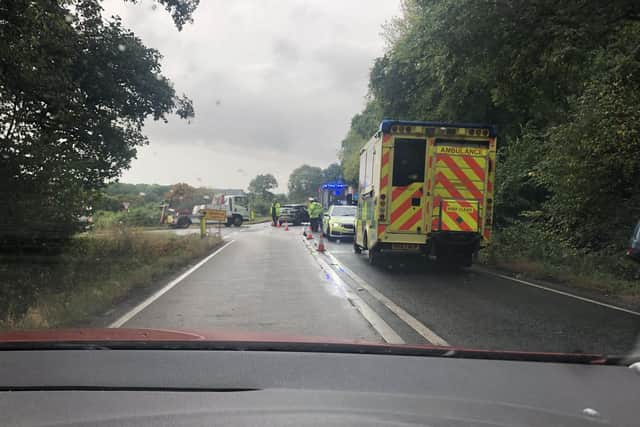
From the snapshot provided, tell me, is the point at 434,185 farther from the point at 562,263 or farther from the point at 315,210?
the point at 315,210

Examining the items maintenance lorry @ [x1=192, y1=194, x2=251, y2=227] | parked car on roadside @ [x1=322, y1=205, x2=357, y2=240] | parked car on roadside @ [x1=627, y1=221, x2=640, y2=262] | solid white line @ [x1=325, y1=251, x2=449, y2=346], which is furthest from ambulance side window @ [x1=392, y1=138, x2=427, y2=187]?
maintenance lorry @ [x1=192, y1=194, x2=251, y2=227]

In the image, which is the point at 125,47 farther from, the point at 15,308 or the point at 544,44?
the point at 544,44

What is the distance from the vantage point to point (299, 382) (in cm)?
296

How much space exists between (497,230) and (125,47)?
13369 millimetres

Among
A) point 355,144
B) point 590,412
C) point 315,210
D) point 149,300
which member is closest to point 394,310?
point 149,300

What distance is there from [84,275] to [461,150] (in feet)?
28.9

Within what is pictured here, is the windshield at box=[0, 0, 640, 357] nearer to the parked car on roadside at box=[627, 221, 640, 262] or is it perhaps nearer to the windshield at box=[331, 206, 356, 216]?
the parked car on roadside at box=[627, 221, 640, 262]

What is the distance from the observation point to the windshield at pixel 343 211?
80.9 feet

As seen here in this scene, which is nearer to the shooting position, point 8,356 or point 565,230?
point 8,356

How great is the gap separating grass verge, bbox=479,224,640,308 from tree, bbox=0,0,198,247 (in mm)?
9427

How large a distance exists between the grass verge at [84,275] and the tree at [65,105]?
769mm

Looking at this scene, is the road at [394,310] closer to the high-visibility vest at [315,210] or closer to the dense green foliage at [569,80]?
the dense green foliage at [569,80]

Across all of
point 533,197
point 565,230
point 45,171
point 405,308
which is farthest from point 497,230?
point 45,171

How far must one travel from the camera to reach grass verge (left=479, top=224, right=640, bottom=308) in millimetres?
10617
